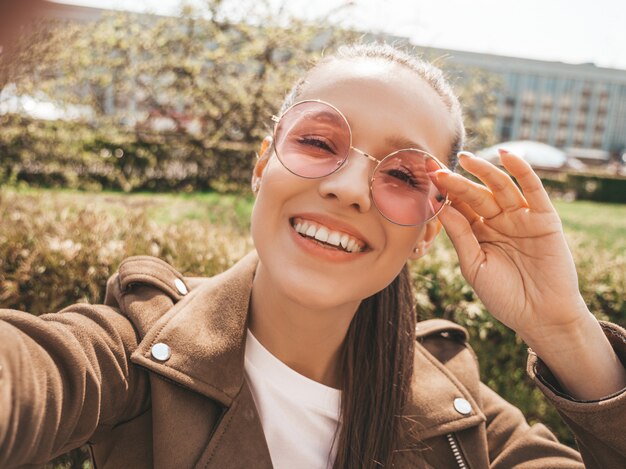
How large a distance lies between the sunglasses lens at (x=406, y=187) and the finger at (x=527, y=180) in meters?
0.22

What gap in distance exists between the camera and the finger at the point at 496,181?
1893 mm

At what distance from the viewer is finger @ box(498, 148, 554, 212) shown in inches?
72.8

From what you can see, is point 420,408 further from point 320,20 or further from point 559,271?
point 320,20

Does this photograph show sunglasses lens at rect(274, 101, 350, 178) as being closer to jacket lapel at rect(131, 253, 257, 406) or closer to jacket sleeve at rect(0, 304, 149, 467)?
jacket lapel at rect(131, 253, 257, 406)

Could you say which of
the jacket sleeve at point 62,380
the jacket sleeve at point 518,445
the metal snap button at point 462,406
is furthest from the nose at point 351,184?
the jacket sleeve at point 518,445

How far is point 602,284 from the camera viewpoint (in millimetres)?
3488

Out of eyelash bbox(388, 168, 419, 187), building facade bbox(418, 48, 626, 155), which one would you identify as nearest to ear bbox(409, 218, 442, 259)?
eyelash bbox(388, 168, 419, 187)

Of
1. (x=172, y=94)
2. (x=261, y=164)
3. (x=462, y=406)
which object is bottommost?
(x=172, y=94)

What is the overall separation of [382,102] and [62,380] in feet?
4.07

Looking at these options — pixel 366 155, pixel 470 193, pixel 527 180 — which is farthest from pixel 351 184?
pixel 527 180

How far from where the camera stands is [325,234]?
180 cm

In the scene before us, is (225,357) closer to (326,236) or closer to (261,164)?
(326,236)

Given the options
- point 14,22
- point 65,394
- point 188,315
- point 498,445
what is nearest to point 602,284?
point 498,445

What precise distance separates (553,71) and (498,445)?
92.5 meters
